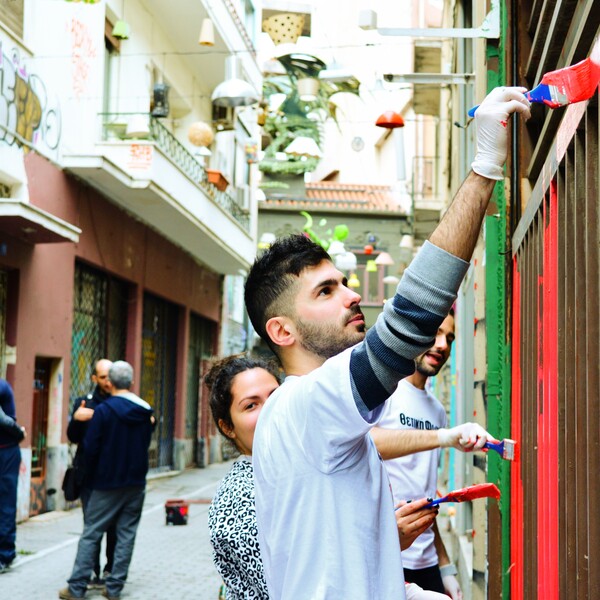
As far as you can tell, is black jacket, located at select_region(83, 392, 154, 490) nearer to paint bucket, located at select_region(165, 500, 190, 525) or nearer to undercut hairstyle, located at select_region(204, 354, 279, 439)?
paint bucket, located at select_region(165, 500, 190, 525)

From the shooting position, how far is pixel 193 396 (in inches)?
979

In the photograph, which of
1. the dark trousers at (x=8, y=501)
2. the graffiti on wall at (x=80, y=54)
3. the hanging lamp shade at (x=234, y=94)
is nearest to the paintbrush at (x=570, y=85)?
the dark trousers at (x=8, y=501)

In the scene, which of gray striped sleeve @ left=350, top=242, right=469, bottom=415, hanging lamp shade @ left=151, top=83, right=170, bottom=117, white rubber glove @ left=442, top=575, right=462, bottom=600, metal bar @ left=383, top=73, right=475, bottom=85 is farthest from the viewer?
hanging lamp shade @ left=151, top=83, right=170, bottom=117

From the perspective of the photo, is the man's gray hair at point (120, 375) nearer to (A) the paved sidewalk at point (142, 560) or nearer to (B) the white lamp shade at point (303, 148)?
(A) the paved sidewalk at point (142, 560)

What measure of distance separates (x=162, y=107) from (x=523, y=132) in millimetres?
13408

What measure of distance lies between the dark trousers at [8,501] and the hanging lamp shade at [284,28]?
13.4 m

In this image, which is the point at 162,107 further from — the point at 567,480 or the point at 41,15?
the point at 567,480

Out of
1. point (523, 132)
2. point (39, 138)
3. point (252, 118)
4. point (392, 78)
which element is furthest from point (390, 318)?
point (252, 118)

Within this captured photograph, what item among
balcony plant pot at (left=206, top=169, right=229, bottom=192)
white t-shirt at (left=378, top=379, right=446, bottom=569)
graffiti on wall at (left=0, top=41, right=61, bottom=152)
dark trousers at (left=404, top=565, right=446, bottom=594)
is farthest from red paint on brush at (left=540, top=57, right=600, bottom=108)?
balcony plant pot at (left=206, top=169, right=229, bottom=192)

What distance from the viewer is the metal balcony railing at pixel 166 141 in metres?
16.4

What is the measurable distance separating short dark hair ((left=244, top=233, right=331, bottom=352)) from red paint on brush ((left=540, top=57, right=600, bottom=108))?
74cm

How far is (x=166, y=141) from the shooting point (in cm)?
1786

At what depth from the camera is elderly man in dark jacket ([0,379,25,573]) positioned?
9656 mm

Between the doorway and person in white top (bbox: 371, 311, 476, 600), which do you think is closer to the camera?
person in white top (bbox: 371, 311, 476, 600)
